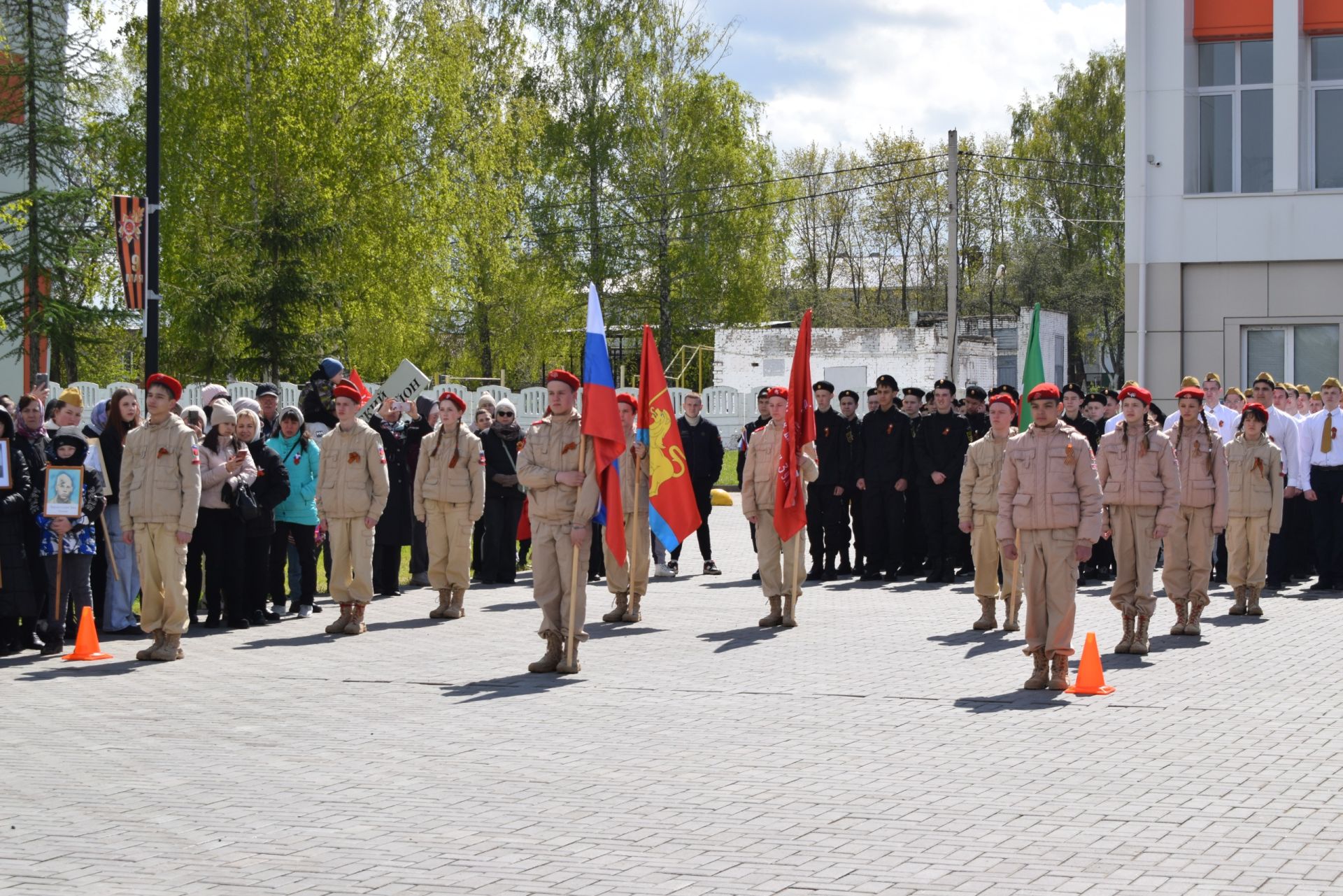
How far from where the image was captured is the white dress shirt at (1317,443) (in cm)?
1831

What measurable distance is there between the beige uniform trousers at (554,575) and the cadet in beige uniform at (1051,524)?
A: 3013 mm

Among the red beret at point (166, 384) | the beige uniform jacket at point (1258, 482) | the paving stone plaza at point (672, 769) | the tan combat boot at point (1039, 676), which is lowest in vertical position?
the paving stone plaza at point (672, 769)

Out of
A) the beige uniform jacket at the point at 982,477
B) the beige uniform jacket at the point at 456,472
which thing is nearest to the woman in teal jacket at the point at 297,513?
the beige uniform jacket at the point at 456,472

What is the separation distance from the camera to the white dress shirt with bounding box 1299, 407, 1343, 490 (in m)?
18.3

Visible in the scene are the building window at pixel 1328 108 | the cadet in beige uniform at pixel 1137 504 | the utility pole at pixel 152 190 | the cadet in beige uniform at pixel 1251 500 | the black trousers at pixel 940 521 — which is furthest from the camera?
the building window at pixel 1328 108

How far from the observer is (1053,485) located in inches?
432

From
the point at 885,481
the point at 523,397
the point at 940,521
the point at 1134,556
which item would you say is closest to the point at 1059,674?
the point at 1134,556

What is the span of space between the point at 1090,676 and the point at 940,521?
806 centimetres

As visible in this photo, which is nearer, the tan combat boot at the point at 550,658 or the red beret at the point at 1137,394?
the tan combat boot at the point at 550,658

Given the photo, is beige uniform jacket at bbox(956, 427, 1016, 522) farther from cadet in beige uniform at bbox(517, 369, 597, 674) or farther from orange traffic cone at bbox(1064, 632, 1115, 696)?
cadet in beige uniform at bbox(517, 369, 597, 674)

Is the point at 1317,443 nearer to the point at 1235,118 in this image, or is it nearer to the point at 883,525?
the point at 883,525

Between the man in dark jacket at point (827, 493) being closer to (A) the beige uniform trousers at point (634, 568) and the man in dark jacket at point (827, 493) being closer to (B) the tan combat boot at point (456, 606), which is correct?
(A) the beige uniform trousers at point (634, 568)

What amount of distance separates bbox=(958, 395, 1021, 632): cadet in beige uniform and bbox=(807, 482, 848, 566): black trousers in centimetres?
458

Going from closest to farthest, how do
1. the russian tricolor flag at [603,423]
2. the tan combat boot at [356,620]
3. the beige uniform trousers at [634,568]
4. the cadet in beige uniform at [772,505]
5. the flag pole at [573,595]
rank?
1. the flag pole at [573,595]
2. the russian tricolor flag at [603,423]
3. the tan combat boot at [356,620]
4. the cadet in beige uniform at [772,505]
5. the beige uniform trousers at [634,568]
